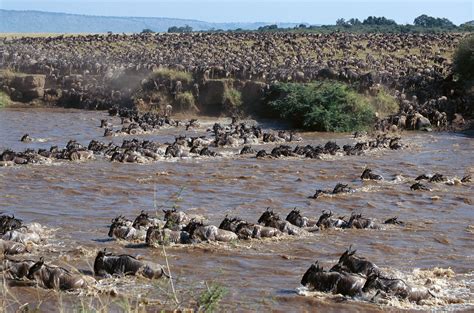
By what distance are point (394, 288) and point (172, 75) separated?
80.0 feet

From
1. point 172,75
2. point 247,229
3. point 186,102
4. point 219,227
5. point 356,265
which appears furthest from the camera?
point 172,75

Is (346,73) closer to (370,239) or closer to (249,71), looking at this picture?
(249,71)

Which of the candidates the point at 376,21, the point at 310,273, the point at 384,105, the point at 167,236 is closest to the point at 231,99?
the point at 384,105

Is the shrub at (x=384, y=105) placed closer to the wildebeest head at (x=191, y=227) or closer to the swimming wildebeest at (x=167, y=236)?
the wildebeest head at (x=191, y=227)

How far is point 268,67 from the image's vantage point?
34.4 m

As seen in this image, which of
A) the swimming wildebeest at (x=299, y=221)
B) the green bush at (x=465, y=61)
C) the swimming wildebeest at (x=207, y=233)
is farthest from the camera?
the green bush at (x=465, y=61)

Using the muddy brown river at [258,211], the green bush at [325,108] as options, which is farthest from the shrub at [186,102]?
the muddy brown river at [258,211]

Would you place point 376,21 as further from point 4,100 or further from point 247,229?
point 247,229

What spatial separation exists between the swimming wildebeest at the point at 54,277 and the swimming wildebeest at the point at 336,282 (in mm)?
2948

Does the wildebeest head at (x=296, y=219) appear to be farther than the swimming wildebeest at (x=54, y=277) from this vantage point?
Yes

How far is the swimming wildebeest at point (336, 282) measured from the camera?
9781 millimetres

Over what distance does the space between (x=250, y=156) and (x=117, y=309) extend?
1354 centimetres

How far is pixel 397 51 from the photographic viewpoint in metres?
45.3

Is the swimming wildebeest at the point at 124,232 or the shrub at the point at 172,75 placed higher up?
the shrub at the point at 172,75
